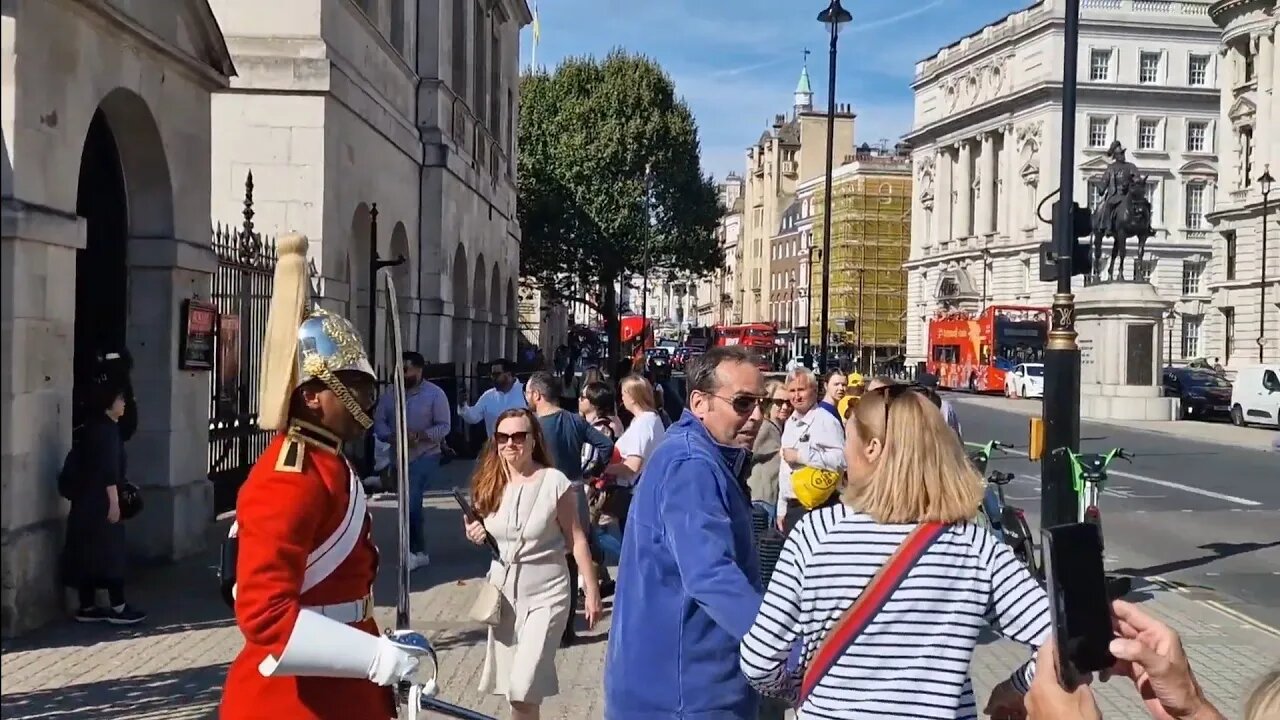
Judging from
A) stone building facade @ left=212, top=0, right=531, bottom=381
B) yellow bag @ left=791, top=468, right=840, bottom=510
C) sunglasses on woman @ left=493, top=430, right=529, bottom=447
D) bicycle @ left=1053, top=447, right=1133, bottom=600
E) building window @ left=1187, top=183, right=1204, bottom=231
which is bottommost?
bicycle @ left=1053, top=447, right=1133, bottom=600

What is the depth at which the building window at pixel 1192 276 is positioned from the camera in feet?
266

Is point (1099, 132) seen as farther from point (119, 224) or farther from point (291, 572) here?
point (291, 572)

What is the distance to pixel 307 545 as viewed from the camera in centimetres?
325

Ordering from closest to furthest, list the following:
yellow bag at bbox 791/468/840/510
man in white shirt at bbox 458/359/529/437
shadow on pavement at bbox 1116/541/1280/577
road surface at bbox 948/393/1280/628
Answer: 1. yellow bag at bbox 791/468/840/510
2. road surface at bbox 948/393/1280/628
3. shadow on pavement at bbox 1116/541/1280/577
4. man in white shirt at bbox 458/359/529/437

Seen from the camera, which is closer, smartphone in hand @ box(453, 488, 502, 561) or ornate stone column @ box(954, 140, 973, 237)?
smartphone in hand @ box(453, 488, 502, 561)

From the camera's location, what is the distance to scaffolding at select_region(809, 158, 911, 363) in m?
104

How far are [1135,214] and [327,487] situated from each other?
37.1 metres

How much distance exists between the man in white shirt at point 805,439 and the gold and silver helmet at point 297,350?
5642 millimetres

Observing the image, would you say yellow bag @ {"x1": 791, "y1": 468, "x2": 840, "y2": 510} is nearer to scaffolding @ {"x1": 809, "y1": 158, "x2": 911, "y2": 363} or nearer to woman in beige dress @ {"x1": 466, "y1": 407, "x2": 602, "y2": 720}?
woman in beige dress @ {"x1": 466, "y1": 407, "x2": 602, "y2": 720}

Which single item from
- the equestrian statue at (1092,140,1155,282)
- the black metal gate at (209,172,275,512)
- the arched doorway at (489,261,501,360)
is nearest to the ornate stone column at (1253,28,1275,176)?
the equestrian statue at (1092,140,1155,282)

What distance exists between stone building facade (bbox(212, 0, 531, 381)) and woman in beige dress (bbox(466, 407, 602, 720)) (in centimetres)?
929

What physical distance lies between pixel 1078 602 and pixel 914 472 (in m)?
0.91

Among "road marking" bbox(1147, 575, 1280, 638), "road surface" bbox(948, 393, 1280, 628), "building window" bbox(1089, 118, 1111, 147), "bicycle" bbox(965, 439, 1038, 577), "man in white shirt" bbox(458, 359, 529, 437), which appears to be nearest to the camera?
"road marking" bbox(1147, 575, 1280, 638)

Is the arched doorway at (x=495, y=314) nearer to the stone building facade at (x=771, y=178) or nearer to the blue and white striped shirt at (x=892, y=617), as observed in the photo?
the blue and white striped shirt at (x=892, y=617)
